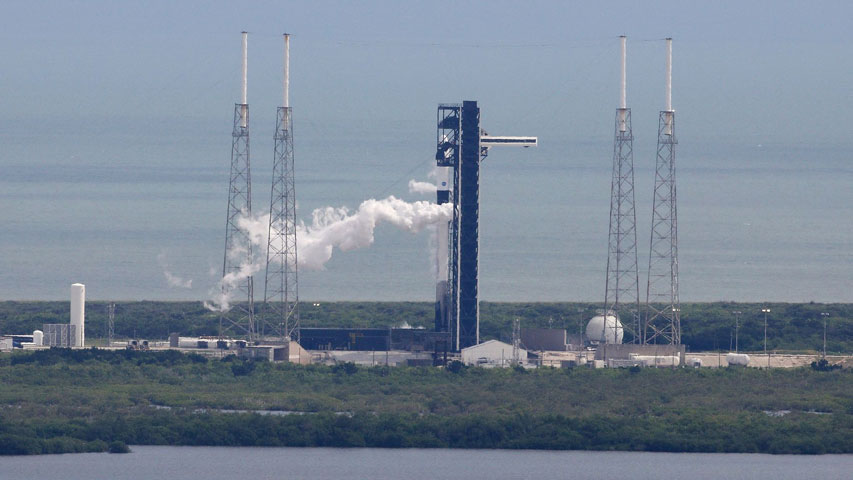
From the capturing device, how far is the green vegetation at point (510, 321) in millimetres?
145625

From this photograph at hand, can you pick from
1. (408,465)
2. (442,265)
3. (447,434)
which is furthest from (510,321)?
(408,465)

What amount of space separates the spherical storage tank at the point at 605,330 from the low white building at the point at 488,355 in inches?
252

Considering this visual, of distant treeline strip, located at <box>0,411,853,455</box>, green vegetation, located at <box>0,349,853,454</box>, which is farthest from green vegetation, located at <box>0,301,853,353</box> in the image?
distant treeline strip, located at <box>0,411,853,455</box>

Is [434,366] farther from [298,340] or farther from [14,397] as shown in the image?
[14,397]

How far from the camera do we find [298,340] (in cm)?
12538

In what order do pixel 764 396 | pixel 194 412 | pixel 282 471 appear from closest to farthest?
pixel 282 471 < pixel 194 412 < pixel 764 396

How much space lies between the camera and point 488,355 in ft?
398

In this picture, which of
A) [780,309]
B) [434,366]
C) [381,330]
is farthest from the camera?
[780,309]

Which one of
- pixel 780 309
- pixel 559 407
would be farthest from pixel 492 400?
pixel 780 309

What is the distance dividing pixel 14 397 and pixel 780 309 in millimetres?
103266

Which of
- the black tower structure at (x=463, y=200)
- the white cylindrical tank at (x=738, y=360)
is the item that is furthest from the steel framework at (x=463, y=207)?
the white cylindrical tank at (x=738, y=360)

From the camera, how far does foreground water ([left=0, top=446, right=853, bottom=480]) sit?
83.1 metres

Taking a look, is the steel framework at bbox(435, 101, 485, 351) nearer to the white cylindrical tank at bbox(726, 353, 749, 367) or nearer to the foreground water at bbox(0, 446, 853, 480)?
the white cylindrical tank at bbox(726, 353, 749, 367)

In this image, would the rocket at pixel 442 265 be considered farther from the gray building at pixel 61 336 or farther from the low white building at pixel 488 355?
the gray building at pixel 61 336
